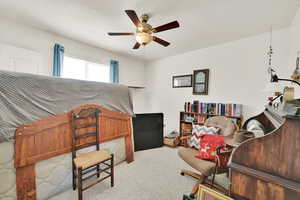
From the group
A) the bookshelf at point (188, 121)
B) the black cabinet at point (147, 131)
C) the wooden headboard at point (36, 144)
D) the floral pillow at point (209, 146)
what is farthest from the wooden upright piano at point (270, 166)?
the black cabinet at point (147, 131)

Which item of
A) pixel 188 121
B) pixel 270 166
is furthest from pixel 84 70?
pixel 270 166

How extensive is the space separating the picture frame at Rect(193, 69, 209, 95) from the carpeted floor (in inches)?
70.4

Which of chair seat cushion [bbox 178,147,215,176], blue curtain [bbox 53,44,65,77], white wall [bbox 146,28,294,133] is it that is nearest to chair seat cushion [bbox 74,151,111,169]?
chair seat cushion [bbox 178,147,215,176]

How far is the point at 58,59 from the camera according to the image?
2.76m

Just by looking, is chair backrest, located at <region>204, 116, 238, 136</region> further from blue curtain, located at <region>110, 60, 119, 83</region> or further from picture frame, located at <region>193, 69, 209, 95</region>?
blue curtain, located at <region>110, 60, 119, 83</region>

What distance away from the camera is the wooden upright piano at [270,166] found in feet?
2.11

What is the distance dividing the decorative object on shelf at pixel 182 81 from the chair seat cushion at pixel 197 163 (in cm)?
201

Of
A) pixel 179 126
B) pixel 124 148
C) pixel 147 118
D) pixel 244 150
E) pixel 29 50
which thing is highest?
pixel 29 50

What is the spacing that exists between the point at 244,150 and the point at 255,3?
203 cm

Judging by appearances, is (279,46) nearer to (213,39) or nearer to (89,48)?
(213,39)

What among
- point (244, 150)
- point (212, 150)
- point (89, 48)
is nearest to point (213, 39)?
point (212, 150)

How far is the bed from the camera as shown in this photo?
1.38m

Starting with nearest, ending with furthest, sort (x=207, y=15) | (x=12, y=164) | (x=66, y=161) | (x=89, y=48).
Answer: (x=12, y=164)
(x=66, y=161)
(x=207, y=15)
(x=89, y=48)

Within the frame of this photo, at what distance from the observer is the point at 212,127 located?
2.31 metres
